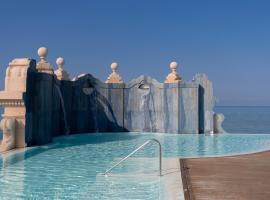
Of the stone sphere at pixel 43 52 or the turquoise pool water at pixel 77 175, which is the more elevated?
the stone sphere at pixel 43 52

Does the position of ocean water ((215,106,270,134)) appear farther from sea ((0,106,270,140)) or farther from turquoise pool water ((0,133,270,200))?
turquoise pool water ((0,133,270,200))

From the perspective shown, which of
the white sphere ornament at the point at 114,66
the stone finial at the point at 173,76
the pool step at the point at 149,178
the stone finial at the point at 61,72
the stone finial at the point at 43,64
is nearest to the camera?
the pool step at the point at 149,178

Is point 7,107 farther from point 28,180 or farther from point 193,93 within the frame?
point 193,93

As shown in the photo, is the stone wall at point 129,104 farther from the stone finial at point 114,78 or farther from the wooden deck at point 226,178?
the wooden deck at point 226,178

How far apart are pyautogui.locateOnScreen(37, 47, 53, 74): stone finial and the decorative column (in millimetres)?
2734

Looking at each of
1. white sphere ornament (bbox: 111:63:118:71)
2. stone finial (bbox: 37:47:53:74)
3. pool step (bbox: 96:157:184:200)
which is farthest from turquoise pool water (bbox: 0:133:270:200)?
white sphere ornament (bbox: 111:63:118:71)

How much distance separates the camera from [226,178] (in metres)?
5.92

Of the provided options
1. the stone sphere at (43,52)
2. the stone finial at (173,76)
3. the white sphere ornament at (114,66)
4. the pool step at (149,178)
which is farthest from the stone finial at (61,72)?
the pool step at (149,178)

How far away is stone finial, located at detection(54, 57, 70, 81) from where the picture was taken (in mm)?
16047

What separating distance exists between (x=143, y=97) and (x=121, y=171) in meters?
9.97

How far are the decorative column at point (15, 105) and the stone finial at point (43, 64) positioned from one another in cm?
273

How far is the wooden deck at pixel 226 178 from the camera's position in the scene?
490 cm

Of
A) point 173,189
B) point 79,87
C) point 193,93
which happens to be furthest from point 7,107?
point 193,93

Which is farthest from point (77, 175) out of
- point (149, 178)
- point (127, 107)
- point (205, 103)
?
point (205, 103)
